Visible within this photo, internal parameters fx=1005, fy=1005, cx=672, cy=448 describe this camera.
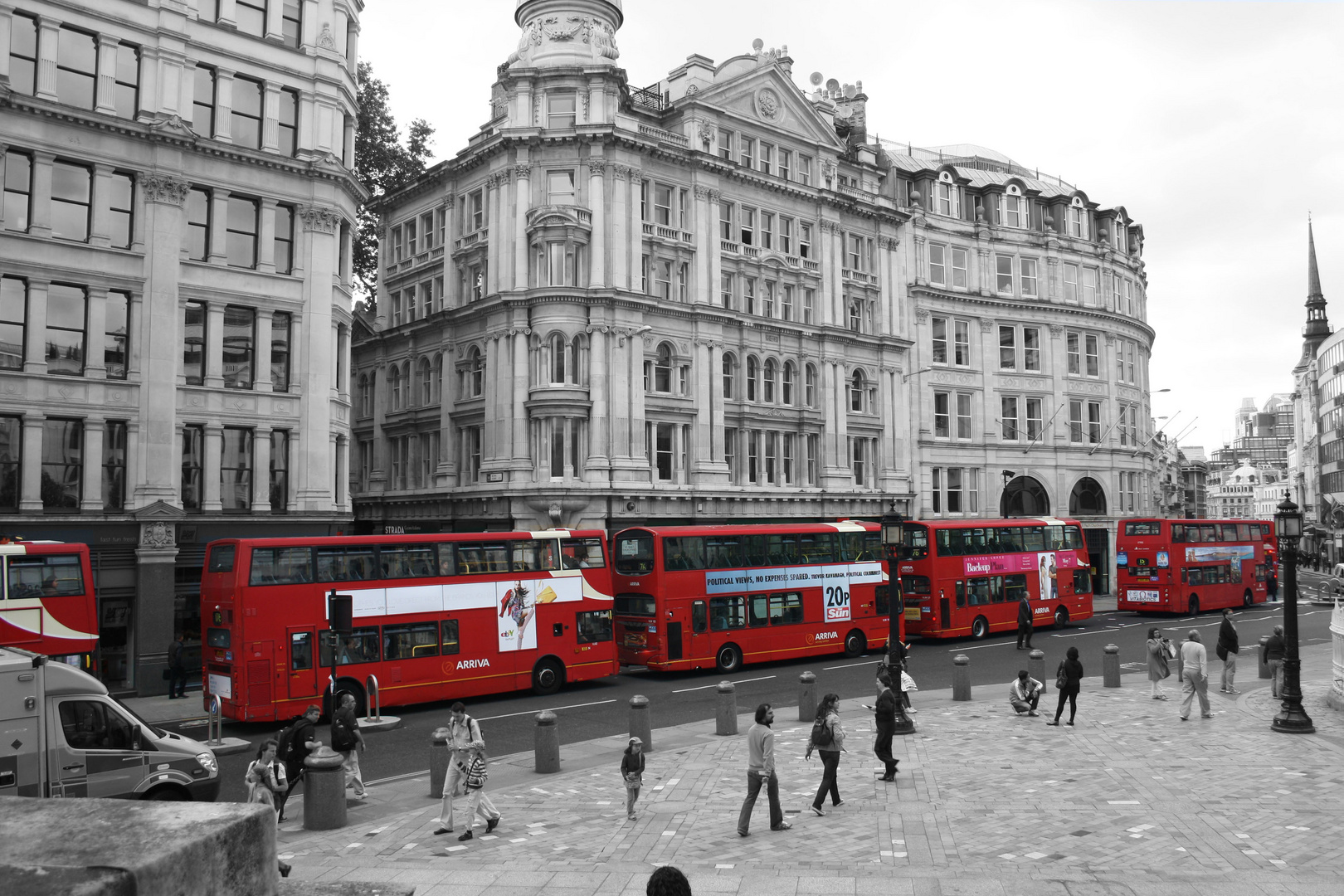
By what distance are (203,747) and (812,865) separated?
8.80 metres

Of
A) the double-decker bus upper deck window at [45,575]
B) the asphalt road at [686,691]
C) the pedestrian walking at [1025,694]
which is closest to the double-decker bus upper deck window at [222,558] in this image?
the double-decker bus upper deck window at [45,575]

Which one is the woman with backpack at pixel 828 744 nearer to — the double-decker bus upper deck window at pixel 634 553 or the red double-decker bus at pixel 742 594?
the red double-decker bus at pixel 742 594

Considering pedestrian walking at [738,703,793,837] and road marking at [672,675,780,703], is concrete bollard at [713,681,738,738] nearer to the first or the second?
road marking at [672,675,780,703]

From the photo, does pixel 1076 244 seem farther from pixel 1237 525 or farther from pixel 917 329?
pixel 1237 525

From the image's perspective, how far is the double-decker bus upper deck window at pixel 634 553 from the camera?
27.6 meters

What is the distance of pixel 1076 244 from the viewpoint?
197 ft

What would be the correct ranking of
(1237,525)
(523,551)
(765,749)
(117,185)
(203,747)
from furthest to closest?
(1237,525), (117,185), (523,551), (203,747), (765,749)

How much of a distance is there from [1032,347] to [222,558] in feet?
159

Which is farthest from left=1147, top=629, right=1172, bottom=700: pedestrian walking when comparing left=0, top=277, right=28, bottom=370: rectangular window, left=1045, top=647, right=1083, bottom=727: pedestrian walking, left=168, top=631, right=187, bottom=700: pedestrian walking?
left=0, top=277, right=28, bottom=370: rectangular window

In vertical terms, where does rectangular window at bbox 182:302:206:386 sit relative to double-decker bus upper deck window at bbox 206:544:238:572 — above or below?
above

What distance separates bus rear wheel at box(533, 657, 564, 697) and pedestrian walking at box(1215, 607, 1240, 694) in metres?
15.8

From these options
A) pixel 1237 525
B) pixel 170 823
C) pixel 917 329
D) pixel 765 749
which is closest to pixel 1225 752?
pixel 765 749

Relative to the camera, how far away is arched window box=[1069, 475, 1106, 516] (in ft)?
191

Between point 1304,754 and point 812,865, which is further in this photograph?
point 1304,754
